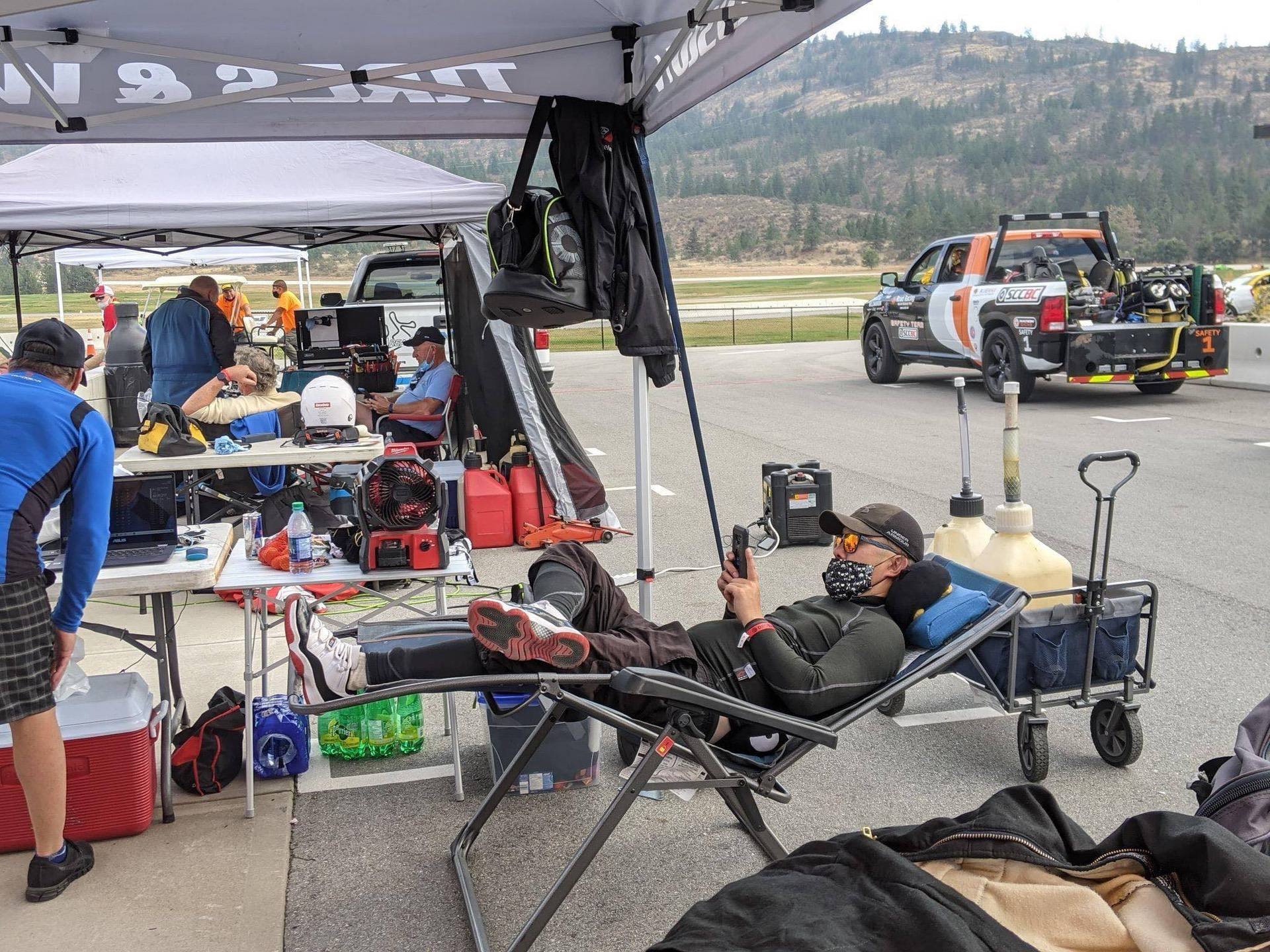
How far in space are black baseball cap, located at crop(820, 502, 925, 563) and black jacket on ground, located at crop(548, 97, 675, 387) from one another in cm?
110

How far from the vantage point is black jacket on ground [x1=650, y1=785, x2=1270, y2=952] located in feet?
7.12

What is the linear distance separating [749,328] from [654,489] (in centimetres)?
3045

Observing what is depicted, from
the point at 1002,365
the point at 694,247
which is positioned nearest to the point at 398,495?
the point at 1002,365

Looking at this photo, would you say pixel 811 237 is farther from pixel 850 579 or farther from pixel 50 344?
pixel 50 344

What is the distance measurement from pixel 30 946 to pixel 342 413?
4.78 m

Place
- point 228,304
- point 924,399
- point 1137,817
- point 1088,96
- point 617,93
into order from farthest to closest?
point 1088,96 → point 228,304 → point 924,399 → point 617,93 → point 1137,817

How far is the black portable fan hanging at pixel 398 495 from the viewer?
4.33 meters

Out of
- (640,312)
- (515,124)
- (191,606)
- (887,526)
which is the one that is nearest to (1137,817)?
(887,526)

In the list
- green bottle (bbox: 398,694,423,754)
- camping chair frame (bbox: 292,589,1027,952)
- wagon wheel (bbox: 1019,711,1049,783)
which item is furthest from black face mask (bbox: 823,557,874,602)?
green bottle (bbox: 398,694,423,754)

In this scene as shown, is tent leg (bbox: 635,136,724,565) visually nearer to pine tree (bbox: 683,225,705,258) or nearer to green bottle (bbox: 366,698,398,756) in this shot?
green bottle (bbox: 366,698,398,756)

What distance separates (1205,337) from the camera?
45.1ft

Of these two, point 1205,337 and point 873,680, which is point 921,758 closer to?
point 873,680

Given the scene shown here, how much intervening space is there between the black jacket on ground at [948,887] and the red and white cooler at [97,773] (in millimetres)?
2359

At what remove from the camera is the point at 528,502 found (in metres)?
8.30
